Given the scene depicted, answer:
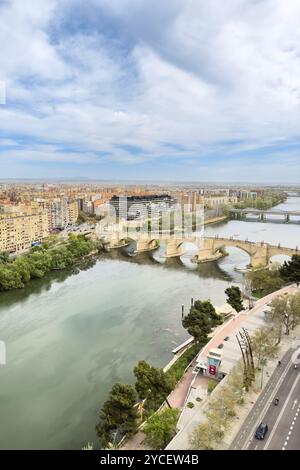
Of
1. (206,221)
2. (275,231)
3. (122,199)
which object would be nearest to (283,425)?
(275,231)

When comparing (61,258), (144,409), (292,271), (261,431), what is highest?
(292,271)

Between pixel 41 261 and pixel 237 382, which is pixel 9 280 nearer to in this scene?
pixel 41 261

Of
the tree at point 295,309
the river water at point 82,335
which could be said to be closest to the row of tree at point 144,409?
the river water at point 82,335

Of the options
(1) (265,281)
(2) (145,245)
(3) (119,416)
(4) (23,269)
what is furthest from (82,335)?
(2) (145,245)

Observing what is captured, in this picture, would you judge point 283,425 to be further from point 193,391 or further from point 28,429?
point 28,429

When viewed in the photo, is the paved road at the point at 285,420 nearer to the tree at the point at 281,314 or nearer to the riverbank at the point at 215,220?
the tree at the point at 281,314

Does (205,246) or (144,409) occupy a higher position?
(205,246)

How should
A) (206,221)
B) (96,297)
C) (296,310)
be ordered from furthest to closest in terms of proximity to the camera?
(206,221) < (96,297) < (296,310)
